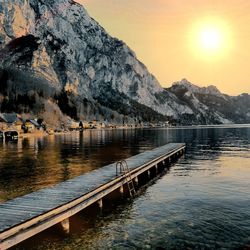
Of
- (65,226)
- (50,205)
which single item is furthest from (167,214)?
(50,205)

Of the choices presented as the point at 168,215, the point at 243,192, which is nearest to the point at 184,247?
the point at 168,215

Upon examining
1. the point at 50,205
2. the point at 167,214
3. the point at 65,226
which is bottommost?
the point at 167,214

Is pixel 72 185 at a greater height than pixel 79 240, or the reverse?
pixel 72 185

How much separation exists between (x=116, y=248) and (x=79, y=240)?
2765 mm

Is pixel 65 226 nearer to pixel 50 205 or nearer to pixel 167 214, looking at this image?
pixel 50 205

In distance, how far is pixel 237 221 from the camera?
27250 mm

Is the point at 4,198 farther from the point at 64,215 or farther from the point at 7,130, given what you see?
the point at 7,130

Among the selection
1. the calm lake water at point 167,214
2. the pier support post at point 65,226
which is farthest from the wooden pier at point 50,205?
the calm lake water at point 167,214

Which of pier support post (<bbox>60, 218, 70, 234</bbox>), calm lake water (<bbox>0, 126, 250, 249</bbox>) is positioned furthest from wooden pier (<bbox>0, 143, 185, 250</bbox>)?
calm lake water (<bbox>0, 126, 250, 249</bbox>)

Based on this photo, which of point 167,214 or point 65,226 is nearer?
point 65,226

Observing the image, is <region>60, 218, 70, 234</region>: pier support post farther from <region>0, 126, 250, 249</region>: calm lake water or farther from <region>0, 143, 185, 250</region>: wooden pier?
<region>0, 126, 250, 249</region>: calm lake water

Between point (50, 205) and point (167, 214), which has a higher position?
point (50, 205)

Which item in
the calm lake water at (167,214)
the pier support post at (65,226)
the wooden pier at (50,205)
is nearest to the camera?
the wooden pier at (50,205)

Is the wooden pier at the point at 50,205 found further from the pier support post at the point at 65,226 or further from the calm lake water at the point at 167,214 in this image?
the calm lake water at the point at 167,214
